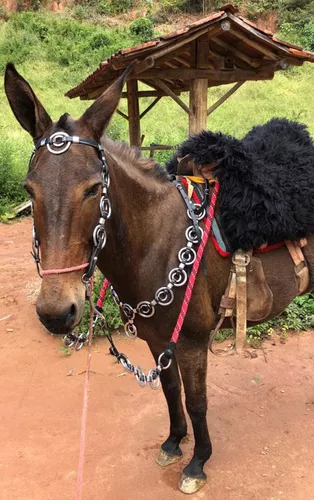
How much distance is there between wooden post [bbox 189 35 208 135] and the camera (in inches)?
220

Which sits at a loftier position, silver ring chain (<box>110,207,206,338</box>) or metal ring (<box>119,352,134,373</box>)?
silver ring chain (<box>110,207,206,338</box>)

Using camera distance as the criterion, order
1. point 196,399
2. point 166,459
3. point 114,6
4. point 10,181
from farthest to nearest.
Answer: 1. point 114,6
2. point 10,181
3. point 166,459
4. point 196,399

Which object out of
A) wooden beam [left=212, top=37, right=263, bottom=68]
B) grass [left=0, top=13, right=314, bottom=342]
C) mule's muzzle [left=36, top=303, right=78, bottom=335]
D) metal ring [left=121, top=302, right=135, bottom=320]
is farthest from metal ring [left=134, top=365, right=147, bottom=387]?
A: grass [left=0, top=13, right=314, bottom=342]

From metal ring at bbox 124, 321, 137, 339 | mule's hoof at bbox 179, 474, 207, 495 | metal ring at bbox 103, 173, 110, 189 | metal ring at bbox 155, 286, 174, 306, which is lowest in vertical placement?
mule's hoof at bbox 179, 474, 207, 495

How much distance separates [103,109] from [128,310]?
43.9 inches

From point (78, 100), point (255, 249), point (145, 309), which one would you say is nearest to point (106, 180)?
point (145, 309)

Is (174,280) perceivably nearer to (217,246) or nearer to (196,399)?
(217,246)

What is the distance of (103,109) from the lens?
1.73 metres

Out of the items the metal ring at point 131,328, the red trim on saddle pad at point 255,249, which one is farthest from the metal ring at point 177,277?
the metal ring at point 131,328

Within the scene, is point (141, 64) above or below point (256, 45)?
below

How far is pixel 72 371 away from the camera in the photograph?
4.09 meters

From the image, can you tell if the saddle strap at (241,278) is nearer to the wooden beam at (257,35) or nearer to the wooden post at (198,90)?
the wooden post at (198,90)

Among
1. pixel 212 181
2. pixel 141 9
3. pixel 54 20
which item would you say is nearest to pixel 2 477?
pixel 212 181

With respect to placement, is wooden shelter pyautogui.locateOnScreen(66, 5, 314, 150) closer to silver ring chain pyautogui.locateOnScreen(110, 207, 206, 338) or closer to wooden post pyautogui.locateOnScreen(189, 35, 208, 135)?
wooden post pyautogui.locateOnScreen(189, 35, 208, 135)
